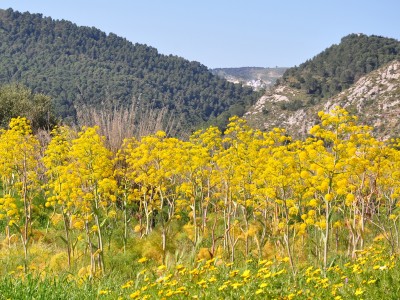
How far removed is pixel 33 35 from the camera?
145 meters

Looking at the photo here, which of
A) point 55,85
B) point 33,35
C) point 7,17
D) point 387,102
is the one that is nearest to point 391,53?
point 387,102

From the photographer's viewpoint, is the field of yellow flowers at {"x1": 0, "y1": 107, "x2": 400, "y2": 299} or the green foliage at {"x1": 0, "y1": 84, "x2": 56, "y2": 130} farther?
the green foliage at {"x1": 0, "y1": 84, "x2": 56, "y2": 130}

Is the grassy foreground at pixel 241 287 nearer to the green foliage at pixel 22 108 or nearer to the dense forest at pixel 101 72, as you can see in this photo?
the green foliage at pixel 22 108

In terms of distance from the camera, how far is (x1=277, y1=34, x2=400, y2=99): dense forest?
81375mm

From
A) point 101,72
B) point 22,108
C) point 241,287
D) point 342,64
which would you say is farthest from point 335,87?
point 241,287

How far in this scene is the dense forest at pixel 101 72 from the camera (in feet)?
333

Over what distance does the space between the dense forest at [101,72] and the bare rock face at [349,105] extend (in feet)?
24.3

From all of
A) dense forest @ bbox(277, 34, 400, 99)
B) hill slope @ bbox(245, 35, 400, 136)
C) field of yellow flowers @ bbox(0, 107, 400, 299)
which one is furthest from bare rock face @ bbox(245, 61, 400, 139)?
field of yellow flowers @ bbox(0, 107, 400, 299)

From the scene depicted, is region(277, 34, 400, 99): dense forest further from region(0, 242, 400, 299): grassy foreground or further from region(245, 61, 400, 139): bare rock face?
region(0, 242, 400, 299): grassy foreground

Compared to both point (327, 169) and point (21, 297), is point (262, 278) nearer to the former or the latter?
point (327, 169)

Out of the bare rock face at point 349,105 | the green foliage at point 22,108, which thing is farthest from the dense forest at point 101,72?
the green foliage at point 22,108

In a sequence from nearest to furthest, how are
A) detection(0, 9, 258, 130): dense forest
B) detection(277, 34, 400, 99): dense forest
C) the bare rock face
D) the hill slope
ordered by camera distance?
1. the bare rock face
2. the hill slope
3. detection(277, 34, 400, 99): dense forest
4. detection(0, 9, 258, 130): dense forest

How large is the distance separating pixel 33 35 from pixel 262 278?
152 m

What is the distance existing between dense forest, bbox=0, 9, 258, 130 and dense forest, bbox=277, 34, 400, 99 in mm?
11730
